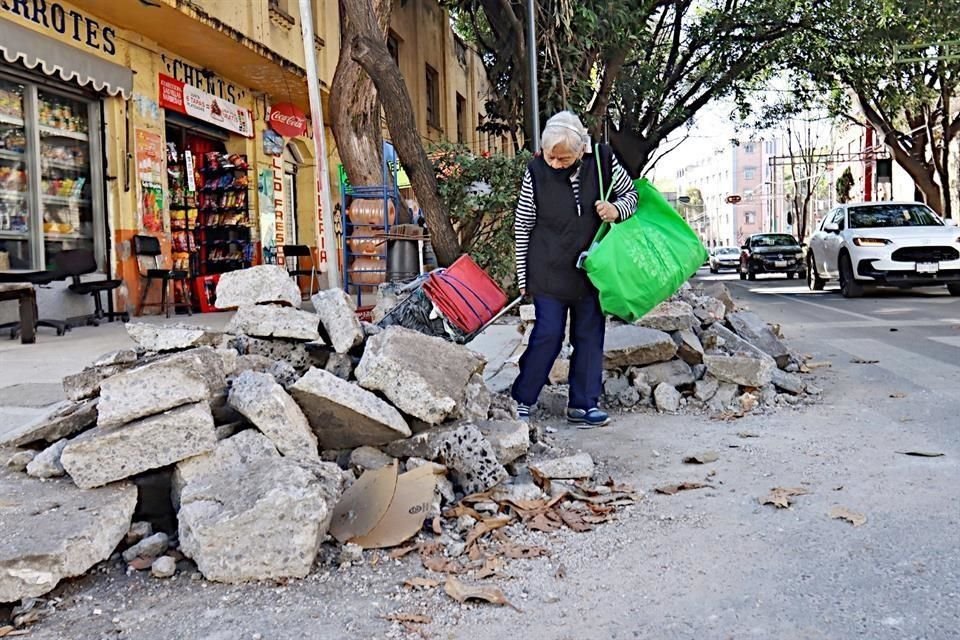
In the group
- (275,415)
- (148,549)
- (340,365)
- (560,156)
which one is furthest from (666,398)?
(148,549)

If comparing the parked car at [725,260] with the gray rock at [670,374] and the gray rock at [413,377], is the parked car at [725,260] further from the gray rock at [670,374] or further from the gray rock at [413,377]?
the gray rock at [413,377]

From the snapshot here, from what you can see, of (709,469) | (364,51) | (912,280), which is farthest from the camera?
(912,280)

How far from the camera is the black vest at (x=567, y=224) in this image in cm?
505

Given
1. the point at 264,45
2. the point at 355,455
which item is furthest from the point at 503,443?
the point at 264,45

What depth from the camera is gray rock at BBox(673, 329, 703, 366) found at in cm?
592

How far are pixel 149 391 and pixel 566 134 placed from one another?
8.50 feet

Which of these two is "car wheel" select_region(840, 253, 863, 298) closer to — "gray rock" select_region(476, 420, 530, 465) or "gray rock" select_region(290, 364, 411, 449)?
"gray rock" select_region(476, 420, 530, 465)

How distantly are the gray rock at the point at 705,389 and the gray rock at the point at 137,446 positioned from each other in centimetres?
338

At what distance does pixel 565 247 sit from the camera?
16.6ft

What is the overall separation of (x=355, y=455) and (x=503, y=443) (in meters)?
0.66

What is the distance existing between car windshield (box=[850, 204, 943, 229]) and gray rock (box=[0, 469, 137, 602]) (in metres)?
15.6

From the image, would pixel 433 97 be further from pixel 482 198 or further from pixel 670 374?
pixel 670 374

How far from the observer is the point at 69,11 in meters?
10.4

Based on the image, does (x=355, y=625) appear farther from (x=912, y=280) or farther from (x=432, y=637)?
(x=912, y=280)
